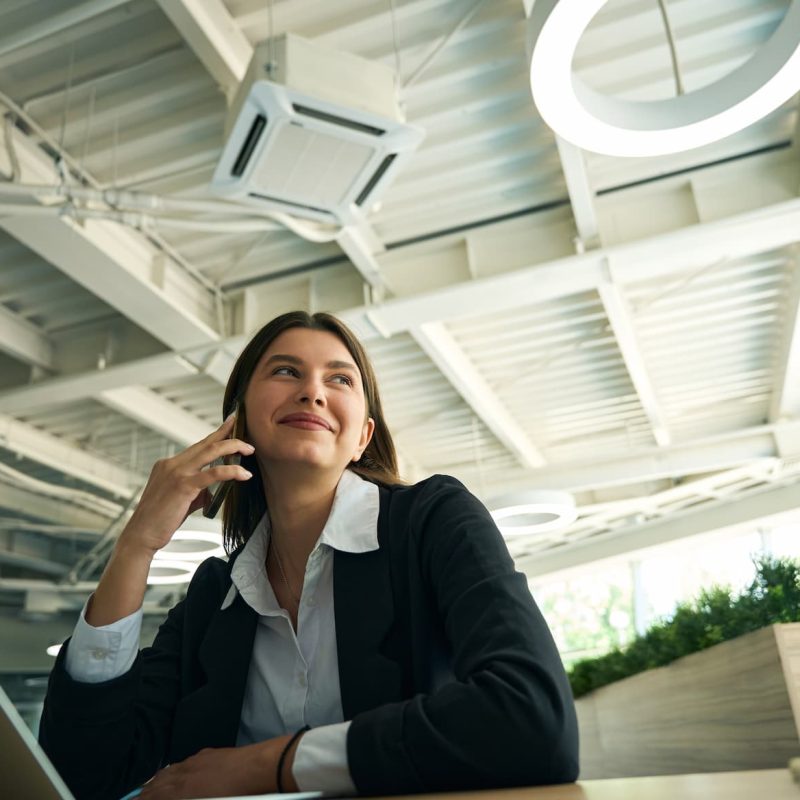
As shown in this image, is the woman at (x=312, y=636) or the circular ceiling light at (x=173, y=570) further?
the circular ceiling light at (x=173, y=570)

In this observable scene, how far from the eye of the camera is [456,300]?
17.9 feet

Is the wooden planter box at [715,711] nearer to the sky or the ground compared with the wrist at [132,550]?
nearer to the ground

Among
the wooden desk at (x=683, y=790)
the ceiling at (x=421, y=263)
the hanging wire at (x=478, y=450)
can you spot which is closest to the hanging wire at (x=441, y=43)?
the ceiling at (x=421, y=263)

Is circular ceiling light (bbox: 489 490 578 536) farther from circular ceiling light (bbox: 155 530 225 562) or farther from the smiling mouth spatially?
the smiling mouth

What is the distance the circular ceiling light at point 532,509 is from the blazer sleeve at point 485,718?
5.64 meters

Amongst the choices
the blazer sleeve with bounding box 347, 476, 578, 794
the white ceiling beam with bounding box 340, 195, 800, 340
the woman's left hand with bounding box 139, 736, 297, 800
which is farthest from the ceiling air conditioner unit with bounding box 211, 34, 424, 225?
the woman's left hand with bounding box 139, 736, 297, 800

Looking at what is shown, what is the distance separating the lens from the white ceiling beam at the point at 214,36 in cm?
345

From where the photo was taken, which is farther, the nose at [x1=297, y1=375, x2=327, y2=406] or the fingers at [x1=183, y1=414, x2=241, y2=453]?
the nose at [x1=297, y1=375, x2=327, y2=406]

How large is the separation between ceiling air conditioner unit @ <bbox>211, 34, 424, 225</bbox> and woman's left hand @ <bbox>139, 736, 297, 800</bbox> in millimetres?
2402

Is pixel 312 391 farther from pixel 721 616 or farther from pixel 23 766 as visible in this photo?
pixel 721 616

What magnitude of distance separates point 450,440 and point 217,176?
20.1 ft

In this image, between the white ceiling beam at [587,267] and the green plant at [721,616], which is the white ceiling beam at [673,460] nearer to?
the green plant at [721,616]

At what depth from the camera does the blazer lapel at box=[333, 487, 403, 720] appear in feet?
4.10

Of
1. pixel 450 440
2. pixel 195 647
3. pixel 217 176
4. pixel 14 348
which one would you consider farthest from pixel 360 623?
pixel 450 440
